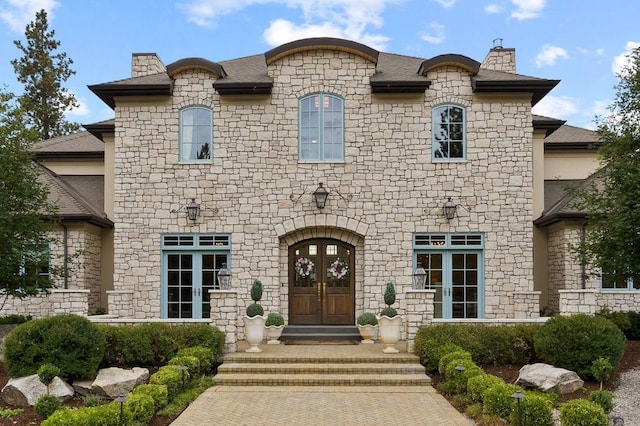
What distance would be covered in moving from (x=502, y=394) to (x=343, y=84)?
985 cm

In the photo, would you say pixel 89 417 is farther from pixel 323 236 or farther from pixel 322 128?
pixel 322 128

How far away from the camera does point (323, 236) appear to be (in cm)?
1666

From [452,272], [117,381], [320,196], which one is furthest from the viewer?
[452,272]

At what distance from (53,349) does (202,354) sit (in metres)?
2.65

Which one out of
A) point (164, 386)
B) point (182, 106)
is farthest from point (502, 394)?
point (182, 106)

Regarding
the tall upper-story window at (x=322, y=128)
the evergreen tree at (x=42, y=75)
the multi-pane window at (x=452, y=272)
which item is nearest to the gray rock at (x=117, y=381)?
the tall upper-story window at (x=322, y=128)

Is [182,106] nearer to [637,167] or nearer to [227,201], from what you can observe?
[227,201]

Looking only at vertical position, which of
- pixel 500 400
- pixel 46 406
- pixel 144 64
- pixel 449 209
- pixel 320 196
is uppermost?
pixel 144 64

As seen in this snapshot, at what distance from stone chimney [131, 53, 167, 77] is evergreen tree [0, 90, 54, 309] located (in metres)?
5.60

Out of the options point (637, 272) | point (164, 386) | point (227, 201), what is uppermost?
point (227, 201)

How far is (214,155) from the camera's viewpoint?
16.6 meters

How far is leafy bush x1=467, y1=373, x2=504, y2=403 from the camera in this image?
972cm

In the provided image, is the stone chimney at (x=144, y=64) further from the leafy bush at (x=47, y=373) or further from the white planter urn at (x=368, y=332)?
the leafy bush at (x=47, y=373)

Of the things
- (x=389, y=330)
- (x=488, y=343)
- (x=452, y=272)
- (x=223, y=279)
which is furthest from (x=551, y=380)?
(x=223, y=279)
